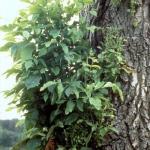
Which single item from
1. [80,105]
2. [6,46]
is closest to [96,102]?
[80,105]

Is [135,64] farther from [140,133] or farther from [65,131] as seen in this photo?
[65,131]

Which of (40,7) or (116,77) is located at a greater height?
(40,7)

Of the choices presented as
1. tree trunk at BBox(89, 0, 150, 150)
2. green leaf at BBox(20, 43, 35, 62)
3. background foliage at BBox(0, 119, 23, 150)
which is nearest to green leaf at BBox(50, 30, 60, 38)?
green leaf at BBox(20, 43, 35, 62)

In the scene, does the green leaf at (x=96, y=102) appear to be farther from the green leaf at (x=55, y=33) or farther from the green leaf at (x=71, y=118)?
the green leaf at (x=55, y=33)

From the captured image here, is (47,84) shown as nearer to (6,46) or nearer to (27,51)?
(27,51)

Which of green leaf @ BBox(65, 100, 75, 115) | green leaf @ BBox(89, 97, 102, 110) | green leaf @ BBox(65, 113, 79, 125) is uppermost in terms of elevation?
green leaf @ BBox(89, 97, 102, 110)

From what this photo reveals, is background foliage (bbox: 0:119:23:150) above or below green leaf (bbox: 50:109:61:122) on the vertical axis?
below

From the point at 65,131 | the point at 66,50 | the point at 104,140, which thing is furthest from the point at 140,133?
the point at 66,50

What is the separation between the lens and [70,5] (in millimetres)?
3461

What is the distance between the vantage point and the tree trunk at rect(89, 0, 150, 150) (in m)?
3.35

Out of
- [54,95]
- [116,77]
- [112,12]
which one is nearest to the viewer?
[54,95]

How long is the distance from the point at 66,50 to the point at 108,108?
574 millimetres

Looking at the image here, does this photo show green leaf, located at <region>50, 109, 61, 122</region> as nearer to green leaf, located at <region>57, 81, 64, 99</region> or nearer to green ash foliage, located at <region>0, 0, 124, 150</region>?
green ash foliage, located at <region>0, 0, 124, 150</region>

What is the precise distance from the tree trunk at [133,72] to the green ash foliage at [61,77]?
9 cm
